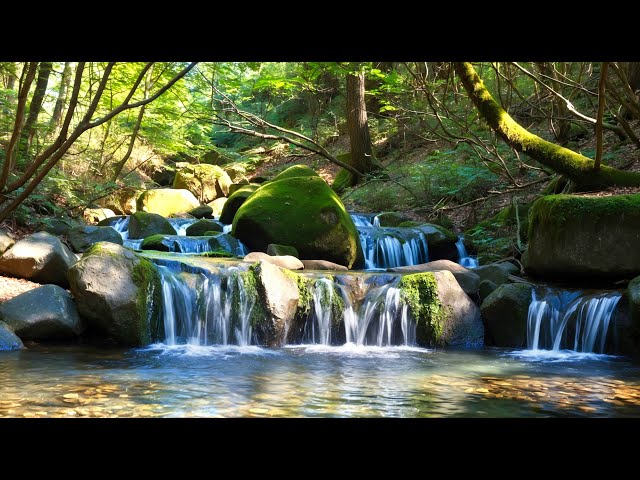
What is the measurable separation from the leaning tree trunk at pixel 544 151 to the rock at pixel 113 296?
17.8 ft

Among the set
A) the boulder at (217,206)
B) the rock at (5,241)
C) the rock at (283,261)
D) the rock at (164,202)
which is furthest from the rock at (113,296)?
the boulder at (217,206)

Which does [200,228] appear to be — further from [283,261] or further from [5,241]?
[5,241]

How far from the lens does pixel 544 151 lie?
8.91m

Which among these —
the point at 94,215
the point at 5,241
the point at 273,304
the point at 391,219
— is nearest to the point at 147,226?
the point at 94,215

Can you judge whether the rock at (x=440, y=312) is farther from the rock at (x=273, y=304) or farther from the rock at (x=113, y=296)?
the rock at (x=113, y=296)

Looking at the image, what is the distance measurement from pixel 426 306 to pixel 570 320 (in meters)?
1.71

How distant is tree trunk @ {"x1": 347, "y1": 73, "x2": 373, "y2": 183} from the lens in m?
16.8

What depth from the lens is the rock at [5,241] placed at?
26.9ft

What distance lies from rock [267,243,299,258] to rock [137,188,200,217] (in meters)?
7.14

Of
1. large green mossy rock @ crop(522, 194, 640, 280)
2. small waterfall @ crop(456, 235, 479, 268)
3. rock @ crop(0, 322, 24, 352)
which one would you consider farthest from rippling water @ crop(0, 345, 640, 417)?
small waterfall @ crop(456, 235, 479, 268)

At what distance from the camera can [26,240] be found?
7.93 meters

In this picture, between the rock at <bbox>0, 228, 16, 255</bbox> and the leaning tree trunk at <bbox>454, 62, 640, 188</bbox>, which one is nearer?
the rock at <bbox>0, 228, 16, 255</bbox>

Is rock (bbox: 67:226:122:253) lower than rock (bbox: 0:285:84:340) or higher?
higher

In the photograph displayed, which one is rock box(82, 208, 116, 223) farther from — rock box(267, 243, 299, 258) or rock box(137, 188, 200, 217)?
rock box(267, 243, 299, 258)
